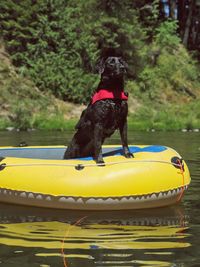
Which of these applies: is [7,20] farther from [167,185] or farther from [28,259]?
[28,259]

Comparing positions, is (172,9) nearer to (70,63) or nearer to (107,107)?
(70,63)

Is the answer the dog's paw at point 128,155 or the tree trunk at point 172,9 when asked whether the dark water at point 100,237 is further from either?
the tree trunk at point 172,9

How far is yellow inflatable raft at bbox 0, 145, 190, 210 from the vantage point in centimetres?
607

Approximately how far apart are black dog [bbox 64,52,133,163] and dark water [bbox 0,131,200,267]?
3.03ft

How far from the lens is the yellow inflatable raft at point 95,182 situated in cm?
607

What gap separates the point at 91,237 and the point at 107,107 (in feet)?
6.77

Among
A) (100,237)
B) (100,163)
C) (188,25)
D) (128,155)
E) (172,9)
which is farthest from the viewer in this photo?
(188,25)

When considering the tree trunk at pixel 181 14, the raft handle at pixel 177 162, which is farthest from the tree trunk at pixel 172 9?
the raft handle at pixel 177 162

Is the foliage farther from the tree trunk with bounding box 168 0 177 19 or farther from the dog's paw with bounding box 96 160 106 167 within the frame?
the dog's paw with bounding box 96 160 106 167

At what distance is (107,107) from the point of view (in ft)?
21.6

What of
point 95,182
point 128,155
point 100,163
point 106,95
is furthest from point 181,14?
point 95,182

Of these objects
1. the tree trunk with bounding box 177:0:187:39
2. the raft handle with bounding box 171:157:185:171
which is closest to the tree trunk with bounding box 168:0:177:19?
the tree trunk with bounding box 177:0:187:39

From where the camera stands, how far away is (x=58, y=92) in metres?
25.5

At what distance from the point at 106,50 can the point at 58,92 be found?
4.29 metres
